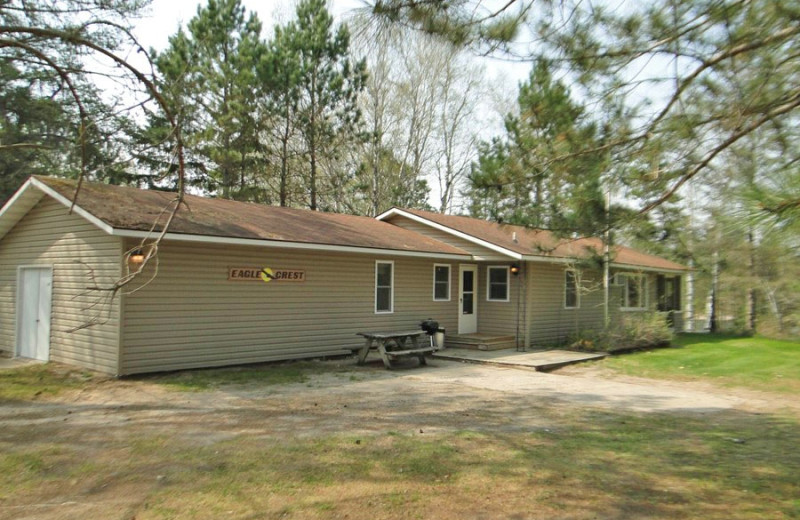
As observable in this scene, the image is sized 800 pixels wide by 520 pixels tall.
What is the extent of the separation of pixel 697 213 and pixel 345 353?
9.62 meters

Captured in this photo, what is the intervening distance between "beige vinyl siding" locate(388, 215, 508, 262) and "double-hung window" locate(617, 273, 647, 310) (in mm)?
7088

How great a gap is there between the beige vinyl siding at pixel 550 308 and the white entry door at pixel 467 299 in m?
1.74

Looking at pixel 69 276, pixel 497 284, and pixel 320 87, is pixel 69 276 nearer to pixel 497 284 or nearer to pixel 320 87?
pixel 497 284

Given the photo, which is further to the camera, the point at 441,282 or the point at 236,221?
the point at 441,282

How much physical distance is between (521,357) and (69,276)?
1016 cm

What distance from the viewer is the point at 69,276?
37.4 ft

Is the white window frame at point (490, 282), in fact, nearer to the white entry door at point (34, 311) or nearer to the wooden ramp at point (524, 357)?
the wooden ramp at point (524, 357)

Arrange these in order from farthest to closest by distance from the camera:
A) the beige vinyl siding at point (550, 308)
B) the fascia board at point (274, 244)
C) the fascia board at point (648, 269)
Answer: the fascia board at point (648, 269) → the beige vinyl siding at point (550, 308) → the fascia board at point (274, 244)

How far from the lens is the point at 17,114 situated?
20562 mm

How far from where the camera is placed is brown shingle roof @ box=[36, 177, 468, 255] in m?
10.5

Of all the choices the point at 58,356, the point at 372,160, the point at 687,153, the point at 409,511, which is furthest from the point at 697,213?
the point at 372,160

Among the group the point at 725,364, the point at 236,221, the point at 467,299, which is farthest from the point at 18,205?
the point at 725,364

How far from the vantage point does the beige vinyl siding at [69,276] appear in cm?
1035

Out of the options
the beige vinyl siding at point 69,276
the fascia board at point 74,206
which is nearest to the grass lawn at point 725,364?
the beige vinyl siding at point 69,276
